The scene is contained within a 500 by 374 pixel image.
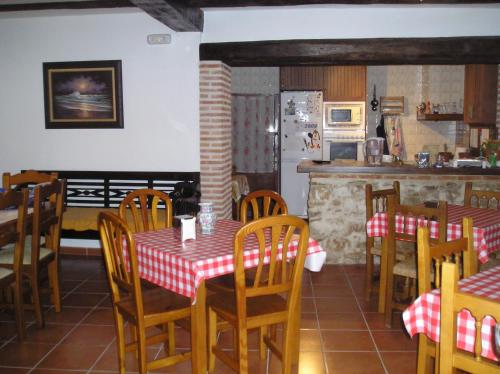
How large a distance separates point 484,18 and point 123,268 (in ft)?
14.7

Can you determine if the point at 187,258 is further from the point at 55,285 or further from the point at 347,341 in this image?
the point at 55,285

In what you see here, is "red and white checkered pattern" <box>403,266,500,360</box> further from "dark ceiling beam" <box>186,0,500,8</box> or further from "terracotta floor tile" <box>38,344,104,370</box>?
"dark ceiling beam" <box>186,0,500,8</box>

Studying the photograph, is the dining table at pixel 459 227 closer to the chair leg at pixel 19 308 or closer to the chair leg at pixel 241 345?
the chair leg at pixel 241 345

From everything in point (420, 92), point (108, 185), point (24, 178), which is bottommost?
point (108, 185)

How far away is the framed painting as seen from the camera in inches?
224

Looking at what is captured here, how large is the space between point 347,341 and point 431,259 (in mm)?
1280

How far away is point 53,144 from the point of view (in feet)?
19.3

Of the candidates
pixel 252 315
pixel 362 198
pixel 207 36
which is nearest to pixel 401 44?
pixel 362 198

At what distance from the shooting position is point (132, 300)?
278 cm

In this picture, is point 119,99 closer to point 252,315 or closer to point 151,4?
point 151,4

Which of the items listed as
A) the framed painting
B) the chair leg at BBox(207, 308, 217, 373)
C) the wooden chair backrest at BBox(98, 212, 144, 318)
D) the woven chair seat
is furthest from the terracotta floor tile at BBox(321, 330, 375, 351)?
the framed painting

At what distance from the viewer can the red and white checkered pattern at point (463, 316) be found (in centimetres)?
Answer: 177

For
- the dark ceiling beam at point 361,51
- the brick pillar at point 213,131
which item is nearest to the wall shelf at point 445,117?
the dark ceiling beam at point 361,51

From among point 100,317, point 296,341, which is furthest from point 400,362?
point 100,317
